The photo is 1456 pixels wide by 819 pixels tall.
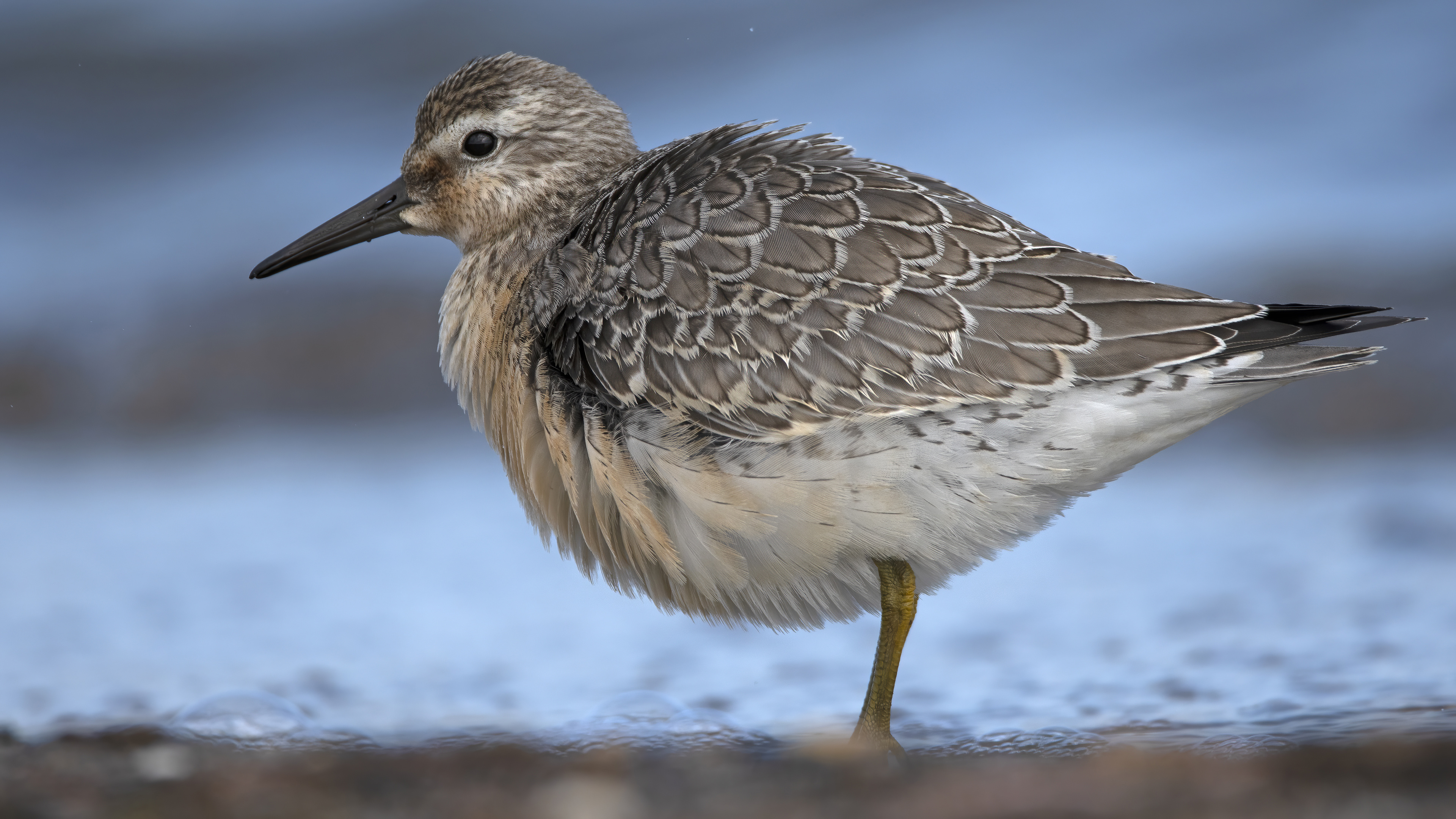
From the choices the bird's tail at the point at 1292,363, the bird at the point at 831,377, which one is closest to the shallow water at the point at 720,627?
the bird at the point at 831,377

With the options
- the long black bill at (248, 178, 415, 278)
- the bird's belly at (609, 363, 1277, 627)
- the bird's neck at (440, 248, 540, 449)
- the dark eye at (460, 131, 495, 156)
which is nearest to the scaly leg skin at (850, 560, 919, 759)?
the bird's belly at (609, 363, 1277, 627)

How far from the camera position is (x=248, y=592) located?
6.17 meters

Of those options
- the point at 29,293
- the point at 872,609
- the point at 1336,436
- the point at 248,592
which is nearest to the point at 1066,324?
the point at 872,609

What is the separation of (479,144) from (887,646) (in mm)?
2263

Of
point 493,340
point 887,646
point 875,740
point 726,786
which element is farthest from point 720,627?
point 726,786

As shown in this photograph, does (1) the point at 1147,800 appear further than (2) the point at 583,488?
No

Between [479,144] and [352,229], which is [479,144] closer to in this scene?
[479,144]

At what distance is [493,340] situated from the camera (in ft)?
14.6

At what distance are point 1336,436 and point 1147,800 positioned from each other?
5.67 m

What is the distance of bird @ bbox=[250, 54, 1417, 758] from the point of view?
3676 millimetres

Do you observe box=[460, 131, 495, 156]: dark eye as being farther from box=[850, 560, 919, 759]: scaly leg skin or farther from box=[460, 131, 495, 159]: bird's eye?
box=[850, 560, 919, 759]: scaly leg skin

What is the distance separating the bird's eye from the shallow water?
1963 millimetres

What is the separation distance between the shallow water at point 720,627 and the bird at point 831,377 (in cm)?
58

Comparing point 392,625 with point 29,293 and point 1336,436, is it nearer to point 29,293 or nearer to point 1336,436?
point 1336,436
